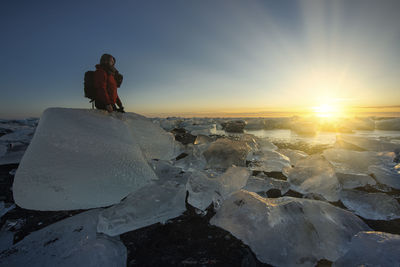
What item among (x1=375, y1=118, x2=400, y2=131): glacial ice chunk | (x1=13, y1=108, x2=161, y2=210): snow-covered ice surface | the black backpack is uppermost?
the black backpack

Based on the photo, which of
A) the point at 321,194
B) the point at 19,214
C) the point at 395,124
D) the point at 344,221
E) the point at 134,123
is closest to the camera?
the point at 344,221

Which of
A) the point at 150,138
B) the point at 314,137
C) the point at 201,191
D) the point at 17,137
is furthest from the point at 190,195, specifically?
the point at 314,137

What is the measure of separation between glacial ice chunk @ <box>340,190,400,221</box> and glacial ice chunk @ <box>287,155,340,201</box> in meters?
0.10

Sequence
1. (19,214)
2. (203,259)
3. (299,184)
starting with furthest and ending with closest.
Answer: (299,184) → (19,214) → (203,259)

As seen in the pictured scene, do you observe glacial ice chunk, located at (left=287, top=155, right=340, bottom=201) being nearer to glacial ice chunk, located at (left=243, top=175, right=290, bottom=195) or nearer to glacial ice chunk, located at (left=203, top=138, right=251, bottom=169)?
glacial ice chunk, located at (left=243, top=175, right=290, bottom=195)

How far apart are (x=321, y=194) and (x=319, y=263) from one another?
2.24ft

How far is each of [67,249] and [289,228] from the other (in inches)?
38.5

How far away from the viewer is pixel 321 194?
1.18 m

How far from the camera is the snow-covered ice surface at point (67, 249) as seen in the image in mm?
642

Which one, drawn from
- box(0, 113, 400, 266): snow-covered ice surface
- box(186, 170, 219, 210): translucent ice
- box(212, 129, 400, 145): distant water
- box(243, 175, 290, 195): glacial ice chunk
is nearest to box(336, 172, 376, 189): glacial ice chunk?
box(0, 113, 400, 266): snow-covered ice surface

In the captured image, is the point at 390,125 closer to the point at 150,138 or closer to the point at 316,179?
the point at 316,179

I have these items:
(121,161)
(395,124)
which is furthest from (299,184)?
(395,124)

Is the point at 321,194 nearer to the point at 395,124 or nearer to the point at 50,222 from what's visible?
the point at 50,222

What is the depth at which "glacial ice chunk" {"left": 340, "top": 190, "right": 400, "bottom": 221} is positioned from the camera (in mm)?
924
